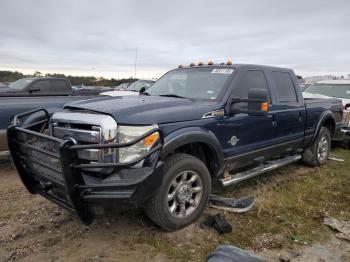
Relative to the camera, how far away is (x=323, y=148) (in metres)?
6.69

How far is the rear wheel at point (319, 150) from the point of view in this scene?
638 cm

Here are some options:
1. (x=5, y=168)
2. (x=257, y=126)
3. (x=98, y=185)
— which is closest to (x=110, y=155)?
(x=98, y=185)

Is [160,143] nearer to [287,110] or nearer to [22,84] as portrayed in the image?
[287,110]

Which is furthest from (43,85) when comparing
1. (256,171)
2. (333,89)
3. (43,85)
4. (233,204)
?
(333,89)

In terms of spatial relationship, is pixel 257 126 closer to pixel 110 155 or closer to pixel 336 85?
pixel 110 155

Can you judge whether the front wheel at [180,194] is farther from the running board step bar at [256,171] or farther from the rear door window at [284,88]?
the rear door window at [284,88]

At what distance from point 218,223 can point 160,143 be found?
1.20m

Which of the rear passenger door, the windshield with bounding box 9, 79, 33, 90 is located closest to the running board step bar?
the rear passenger door

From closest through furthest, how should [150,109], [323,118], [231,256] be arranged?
1. [231,256]
2. [150,109]
3. [323,118]

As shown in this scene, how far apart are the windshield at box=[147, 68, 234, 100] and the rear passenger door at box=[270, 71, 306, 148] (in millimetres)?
1079

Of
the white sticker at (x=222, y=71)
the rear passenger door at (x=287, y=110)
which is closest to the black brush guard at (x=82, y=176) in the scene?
the white sticker at (x=222, y=71)

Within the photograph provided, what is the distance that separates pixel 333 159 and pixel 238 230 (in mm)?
4328

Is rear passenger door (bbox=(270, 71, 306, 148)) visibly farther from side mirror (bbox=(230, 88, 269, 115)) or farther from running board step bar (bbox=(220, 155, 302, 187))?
side mirror (bbox=(230, 88, 269, 115))

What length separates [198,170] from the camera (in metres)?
3.73
